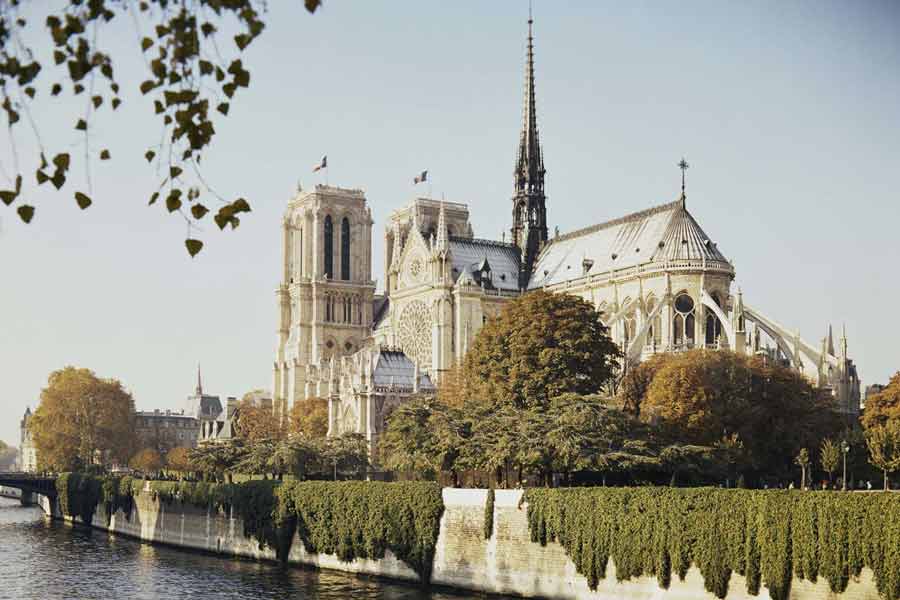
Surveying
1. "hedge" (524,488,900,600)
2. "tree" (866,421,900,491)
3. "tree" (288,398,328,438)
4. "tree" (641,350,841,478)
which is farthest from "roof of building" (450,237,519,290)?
"hedge" (524,488,900,600)

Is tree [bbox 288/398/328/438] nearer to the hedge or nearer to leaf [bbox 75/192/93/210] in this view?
the hedge

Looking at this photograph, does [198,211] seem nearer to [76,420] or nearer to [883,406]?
[883,406]

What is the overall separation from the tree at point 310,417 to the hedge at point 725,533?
188ft

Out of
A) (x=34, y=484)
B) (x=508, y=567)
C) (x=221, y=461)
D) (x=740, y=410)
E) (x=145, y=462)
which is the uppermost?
(x=740, y=410)

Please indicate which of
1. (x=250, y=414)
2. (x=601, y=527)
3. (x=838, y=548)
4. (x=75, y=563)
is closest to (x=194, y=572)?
(x=75, y=563)

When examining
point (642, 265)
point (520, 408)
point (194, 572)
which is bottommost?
point (194, 572)

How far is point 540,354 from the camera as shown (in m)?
68.4

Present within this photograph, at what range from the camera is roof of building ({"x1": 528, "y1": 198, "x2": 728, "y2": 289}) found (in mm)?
100000

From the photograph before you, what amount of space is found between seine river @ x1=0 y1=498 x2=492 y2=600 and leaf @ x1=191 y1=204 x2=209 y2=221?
39.3 m

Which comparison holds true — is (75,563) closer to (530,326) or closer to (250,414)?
(530,326)

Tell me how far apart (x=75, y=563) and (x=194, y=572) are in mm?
6890

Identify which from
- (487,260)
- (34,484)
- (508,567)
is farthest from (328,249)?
(508,567)

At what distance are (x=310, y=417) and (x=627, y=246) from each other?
92.8ft

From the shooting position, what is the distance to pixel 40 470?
133250 mm
